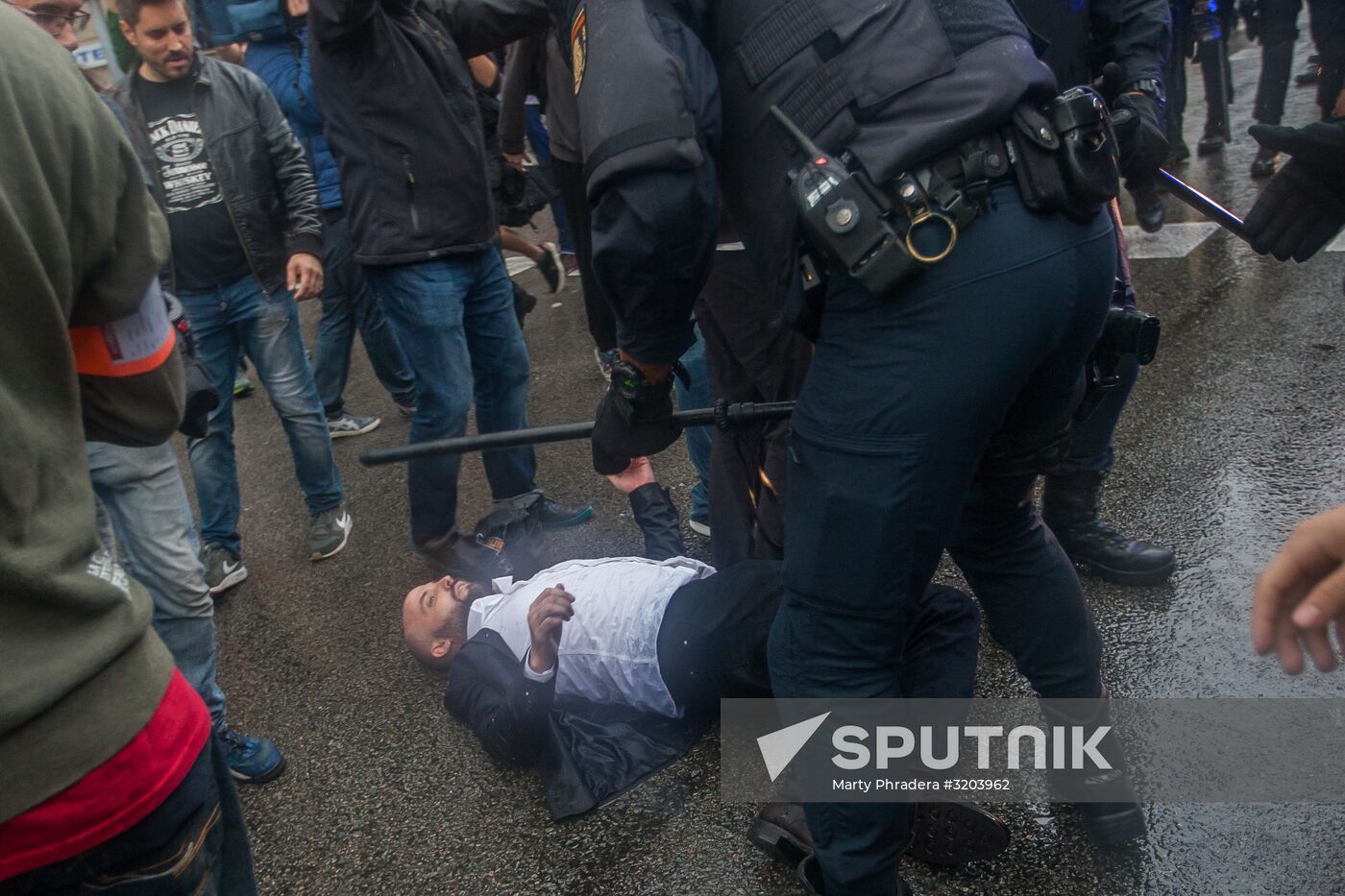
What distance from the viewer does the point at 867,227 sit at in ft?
4.76

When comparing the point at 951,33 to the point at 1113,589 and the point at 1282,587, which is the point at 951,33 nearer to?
the point at 1282,587

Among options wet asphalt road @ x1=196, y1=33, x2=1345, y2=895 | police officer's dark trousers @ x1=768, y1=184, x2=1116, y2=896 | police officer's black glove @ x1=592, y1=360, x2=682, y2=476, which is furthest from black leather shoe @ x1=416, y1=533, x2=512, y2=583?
police officer's dark trousers @ x1=768, y1=184, x2=1116, y2=896

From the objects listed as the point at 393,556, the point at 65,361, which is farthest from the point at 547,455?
the point at 65,361

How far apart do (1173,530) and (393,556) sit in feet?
8.54

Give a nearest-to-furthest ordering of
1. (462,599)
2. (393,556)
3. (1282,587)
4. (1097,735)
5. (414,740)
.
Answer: (1282,587) < (1097,735) < (414,740) < (462,599) < (393,556)

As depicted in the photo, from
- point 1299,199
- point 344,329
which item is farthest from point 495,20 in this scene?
point 344,329

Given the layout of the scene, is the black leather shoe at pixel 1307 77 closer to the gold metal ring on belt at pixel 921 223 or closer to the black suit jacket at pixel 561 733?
the black suit jacket at pixel 561 733

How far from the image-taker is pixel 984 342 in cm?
148

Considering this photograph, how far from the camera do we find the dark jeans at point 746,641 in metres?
2.25

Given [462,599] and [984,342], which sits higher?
[984,342]

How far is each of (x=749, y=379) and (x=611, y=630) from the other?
0.74 metres

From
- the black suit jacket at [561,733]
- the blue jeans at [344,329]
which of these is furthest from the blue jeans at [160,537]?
the blue jeans at [344,329]

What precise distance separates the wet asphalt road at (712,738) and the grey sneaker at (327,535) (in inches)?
2.3

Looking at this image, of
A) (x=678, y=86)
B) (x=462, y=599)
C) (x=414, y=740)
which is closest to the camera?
(x=678, y=86)
